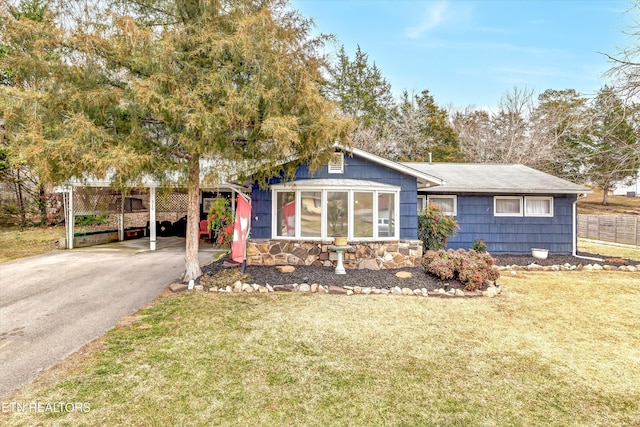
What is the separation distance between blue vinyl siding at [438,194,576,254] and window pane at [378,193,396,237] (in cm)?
385

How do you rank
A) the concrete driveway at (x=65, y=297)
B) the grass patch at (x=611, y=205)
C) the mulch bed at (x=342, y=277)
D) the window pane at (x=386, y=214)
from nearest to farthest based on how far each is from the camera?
the concrete driveway at (x=65, y=297) < the mulch bed at (x=342, y=277) < the window pane at (x=386, y=214) < the grass patch at (x=611, y=205)

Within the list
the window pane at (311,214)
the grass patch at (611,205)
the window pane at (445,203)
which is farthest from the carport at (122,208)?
the grass patch at (611,205)

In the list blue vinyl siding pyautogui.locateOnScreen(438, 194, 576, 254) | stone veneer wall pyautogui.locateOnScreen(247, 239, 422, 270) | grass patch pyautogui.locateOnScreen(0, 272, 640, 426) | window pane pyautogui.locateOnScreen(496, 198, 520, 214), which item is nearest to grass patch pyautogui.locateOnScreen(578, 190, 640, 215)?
blue vinyl siding pyautogui.locateOnScreen(438, 194, 576, 254)

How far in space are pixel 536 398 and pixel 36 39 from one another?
845 cm

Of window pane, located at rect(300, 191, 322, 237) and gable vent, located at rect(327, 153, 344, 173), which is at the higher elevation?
gable vent, located at rect(327, 153, 344, 173)

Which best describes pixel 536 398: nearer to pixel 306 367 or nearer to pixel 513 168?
pixel 306 367

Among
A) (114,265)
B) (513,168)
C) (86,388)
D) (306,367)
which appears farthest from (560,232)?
(114,265)

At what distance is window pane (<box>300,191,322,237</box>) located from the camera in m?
8.16

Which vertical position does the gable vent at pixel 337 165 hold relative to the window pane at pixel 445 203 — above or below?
above

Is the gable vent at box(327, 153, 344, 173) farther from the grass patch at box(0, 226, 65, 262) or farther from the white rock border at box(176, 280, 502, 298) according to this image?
the grass patch at box(0, 226, 65, 262)

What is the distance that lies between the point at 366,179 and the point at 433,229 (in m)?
2.61

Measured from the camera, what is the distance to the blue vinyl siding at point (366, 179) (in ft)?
27.1

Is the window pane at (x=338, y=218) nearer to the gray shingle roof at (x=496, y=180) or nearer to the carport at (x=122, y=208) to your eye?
the carport at (x=122, y=208)

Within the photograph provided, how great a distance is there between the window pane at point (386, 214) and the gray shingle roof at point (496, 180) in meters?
2.29
